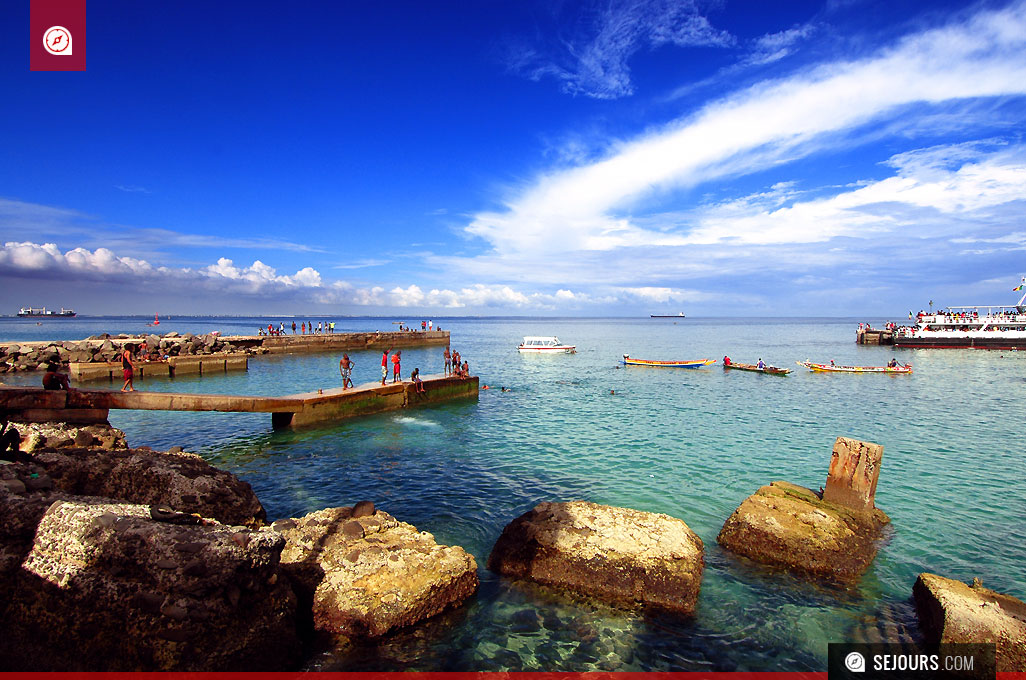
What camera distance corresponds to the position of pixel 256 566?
21.2 ft

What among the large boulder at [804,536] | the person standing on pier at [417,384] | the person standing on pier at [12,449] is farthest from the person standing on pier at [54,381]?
the large boulder at [804,536]

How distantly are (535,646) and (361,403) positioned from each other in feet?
57.0

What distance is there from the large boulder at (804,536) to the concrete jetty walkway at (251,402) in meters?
16.2

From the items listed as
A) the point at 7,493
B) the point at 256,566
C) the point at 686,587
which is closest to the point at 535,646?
the point at 686,587

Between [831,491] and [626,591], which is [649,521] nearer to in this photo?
[626,591]

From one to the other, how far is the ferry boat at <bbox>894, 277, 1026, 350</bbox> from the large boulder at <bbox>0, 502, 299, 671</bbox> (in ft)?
289

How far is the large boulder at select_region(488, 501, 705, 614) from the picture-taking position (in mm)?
8406

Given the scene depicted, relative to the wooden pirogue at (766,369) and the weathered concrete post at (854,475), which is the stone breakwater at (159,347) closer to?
the wooden pirogue at (766,369)

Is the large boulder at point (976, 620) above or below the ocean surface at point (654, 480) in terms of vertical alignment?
above

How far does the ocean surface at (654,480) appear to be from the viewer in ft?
24.8

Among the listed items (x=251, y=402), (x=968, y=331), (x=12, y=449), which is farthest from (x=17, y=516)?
(x=968, y=331)

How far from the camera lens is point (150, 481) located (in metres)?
8.72

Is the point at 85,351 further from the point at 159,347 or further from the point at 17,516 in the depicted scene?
the point at 17,516

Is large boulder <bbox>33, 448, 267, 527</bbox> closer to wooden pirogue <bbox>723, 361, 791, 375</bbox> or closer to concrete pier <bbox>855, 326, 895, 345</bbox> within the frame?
wooden pirogue <bbox>723, 361, 791, 375</bbox>
